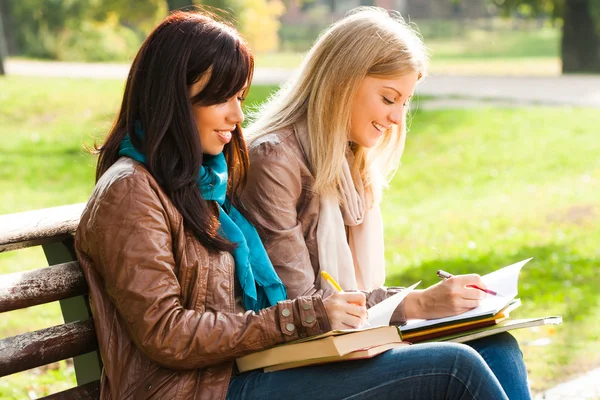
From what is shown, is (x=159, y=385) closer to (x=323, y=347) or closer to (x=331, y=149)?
(x=323, y=347)

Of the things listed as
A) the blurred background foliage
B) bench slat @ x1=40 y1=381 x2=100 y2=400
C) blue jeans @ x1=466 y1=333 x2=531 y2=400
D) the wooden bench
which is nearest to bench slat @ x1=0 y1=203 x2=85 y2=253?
the wooden bench

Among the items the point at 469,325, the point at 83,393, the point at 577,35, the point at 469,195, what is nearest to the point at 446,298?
the point at 469,325

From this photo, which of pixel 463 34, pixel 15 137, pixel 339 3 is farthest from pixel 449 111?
pixel 339 3

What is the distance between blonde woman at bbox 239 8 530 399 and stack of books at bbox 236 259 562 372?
81 mm

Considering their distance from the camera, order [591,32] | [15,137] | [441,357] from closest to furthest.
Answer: [441,357], [15,137], [591,32]

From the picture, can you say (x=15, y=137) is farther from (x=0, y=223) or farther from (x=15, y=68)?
(x=0, y=223)

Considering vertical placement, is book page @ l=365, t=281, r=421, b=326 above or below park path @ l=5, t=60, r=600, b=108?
above

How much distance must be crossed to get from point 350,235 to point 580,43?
1727 centimetres

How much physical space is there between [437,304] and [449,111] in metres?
9.94

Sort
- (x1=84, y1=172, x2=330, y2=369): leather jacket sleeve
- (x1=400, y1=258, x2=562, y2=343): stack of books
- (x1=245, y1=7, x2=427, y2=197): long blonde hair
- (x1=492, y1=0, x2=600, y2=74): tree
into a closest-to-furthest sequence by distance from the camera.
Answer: (x1=84, y1=172, x2=330, y2=369): leather jacket sleeve < (x1=400, y1=258, x2=562, y2=343): stack of books < (x1=245, y1=7, x2=427, y2=197): long blonde hair < (x1=492, y1=0, x2=600, y2=74): tree

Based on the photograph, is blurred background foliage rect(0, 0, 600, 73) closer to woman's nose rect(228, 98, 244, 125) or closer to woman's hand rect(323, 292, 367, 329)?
woman's nose rect(228, 98, 244, 125)

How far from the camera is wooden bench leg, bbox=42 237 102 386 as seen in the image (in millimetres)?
2617

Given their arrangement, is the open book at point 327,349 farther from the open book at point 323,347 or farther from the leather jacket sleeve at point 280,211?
the leather jacket sleeve at point 280,211

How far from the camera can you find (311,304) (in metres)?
2.27
